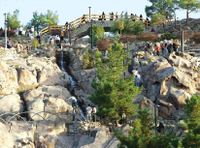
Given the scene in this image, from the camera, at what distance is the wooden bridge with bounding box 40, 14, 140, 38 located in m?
54.4

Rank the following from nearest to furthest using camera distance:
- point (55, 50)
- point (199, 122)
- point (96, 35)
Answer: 1. point (199, 122)
2. point (55, 50)
3. point (96, 35)

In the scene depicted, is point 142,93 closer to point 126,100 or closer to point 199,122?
point 126,100

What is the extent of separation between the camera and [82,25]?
5569 centimetres

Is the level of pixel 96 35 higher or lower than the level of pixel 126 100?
higher

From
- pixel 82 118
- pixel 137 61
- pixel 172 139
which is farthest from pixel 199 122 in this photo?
pixel 137 61

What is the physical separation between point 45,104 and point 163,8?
94.5 feet

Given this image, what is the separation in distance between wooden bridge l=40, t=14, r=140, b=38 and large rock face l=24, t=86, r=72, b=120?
48.3ft

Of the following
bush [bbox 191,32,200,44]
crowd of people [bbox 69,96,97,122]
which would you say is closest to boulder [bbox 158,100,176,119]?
crowd of people [bbox 69,96,97,122]

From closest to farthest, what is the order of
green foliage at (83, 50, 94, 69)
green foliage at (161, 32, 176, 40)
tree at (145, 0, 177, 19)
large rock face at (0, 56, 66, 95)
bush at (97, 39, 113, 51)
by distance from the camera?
large rock face at (0, 56, 66, 95) → green foliage at (83, 50, 94, 69) → bush at (97, 39, 113, 51) → green foliage at (161, 32, 176, 40) → tree at (145, 0, 177, 19)

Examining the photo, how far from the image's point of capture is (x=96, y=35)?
50281mm

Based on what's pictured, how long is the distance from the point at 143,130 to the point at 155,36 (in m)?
22.1

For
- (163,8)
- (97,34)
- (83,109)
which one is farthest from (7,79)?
(163,8)

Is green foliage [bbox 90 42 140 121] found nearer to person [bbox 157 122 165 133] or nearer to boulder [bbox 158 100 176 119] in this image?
person [bbox 157 122 165 133]

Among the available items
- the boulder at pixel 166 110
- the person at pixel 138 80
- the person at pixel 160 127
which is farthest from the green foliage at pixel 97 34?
the person at pixel 160 127
